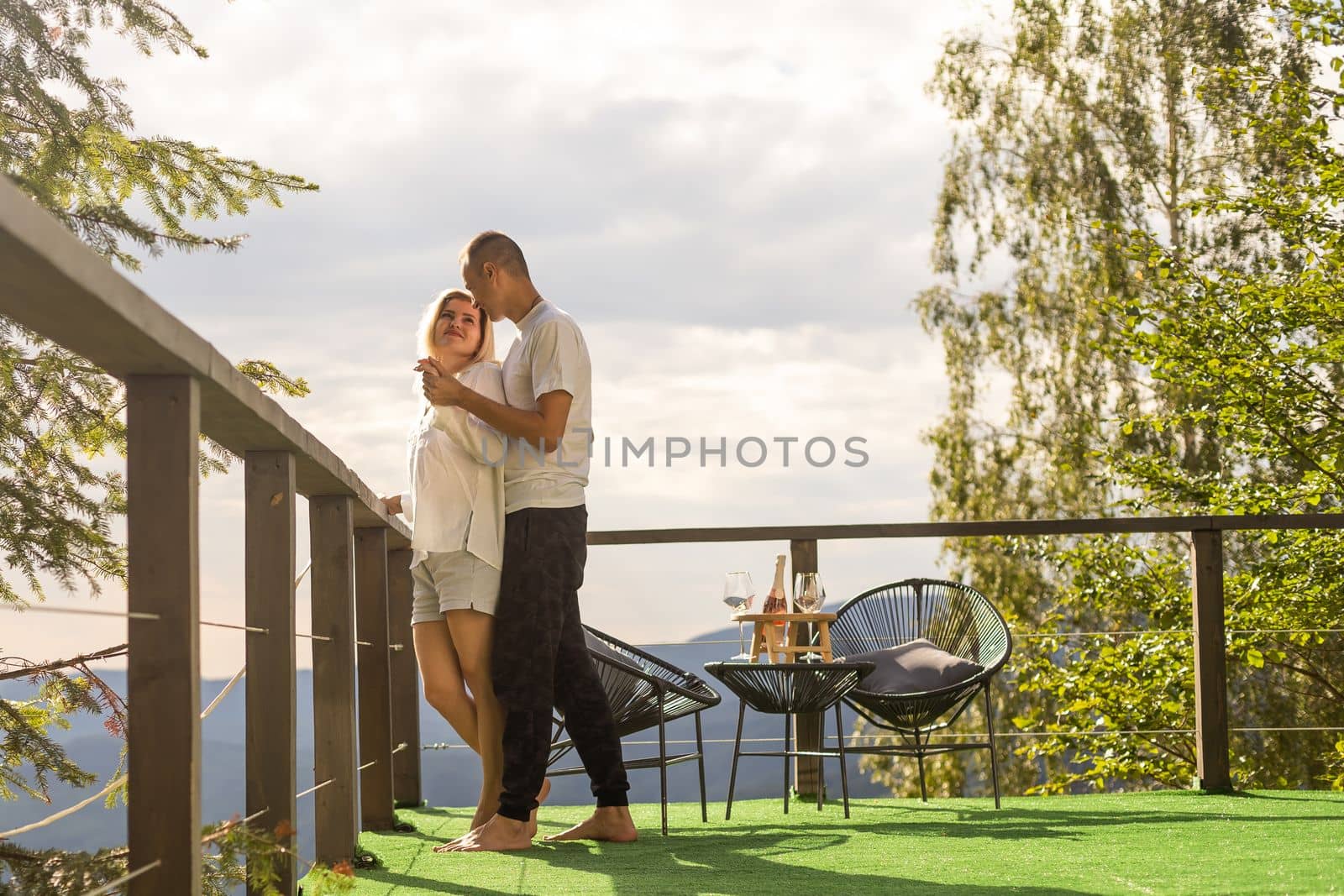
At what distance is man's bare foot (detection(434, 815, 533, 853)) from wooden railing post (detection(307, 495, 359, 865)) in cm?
28

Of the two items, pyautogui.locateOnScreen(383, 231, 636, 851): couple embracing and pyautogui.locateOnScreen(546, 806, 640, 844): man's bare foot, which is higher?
pyautogui.locateOnScreen(383, 231, 636, 851): couple embracing

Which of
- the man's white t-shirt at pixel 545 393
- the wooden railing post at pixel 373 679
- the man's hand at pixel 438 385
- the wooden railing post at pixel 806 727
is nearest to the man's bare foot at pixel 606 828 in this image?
the wooden railing post at pixel 373 679

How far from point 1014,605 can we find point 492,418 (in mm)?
10986

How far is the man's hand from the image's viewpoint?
2.72m

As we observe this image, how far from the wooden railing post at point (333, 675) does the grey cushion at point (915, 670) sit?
165 centimetres

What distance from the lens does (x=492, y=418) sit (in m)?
2.78

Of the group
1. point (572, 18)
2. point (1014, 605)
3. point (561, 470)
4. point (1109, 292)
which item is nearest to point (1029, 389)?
point (1109, 292)

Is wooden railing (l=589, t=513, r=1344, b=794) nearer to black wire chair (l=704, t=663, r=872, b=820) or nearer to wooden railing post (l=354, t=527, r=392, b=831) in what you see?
black wire chair (l=704, t=663, r=872, b=820)

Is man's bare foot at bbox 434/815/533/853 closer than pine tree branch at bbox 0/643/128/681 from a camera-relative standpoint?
No

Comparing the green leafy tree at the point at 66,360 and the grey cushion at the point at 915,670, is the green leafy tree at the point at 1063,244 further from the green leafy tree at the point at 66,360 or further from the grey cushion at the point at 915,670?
the green leafy tree at the point at 66,360

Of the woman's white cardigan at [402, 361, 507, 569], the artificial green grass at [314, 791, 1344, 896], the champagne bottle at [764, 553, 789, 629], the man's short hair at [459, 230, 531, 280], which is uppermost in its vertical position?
the man's short hair at [459, 230, 531, 280]

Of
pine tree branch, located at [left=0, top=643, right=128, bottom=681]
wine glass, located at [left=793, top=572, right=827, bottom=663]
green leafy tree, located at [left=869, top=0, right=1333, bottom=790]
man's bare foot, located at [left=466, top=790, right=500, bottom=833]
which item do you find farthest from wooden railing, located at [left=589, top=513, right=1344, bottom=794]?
green leafy tree, located at [left=869, top=0, right=1333, bottom=790]

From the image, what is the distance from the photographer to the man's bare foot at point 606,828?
9.98ft

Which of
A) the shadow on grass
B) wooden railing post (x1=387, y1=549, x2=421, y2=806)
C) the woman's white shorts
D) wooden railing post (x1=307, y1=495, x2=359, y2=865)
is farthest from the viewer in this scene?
wooden railing post (x1=387, y1=549, x2=421, y2=806)
